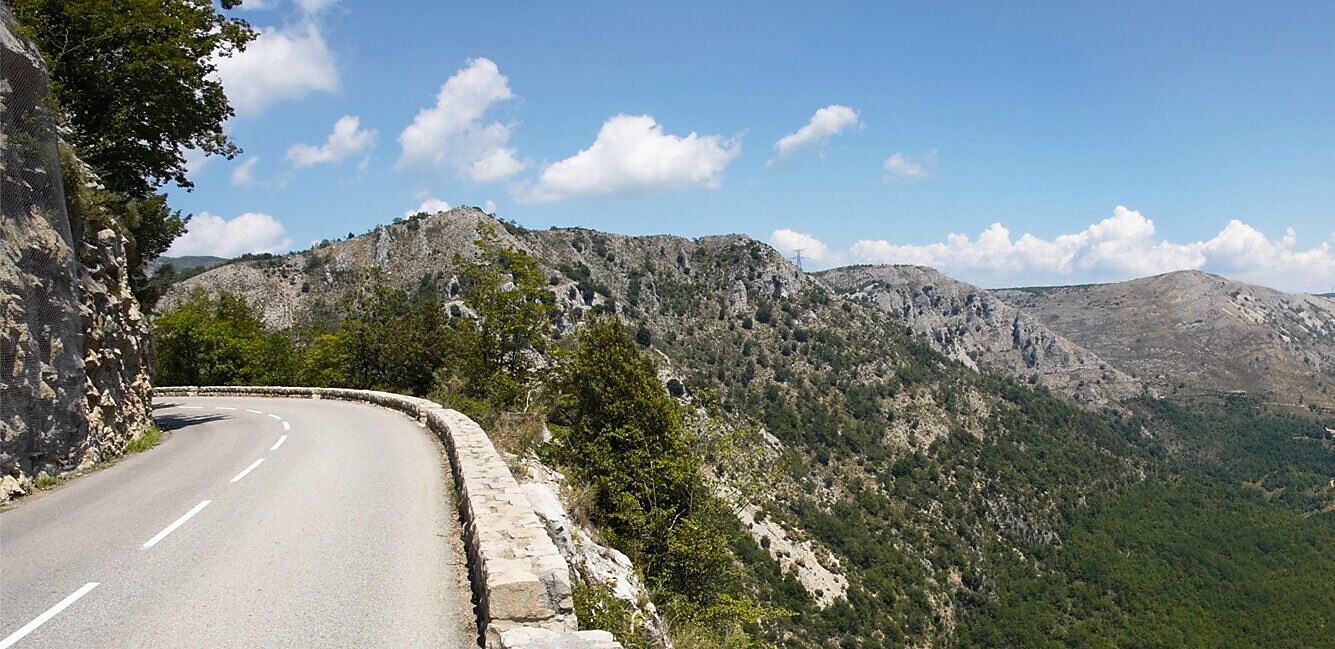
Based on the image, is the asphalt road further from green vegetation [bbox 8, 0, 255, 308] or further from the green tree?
the green tree

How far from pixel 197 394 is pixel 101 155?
747 inches

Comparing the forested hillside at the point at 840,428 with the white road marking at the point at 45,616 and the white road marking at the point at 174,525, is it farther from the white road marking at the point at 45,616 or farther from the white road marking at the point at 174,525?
the white road marking at the point at 45,616

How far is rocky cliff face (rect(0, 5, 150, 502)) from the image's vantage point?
11227 millimetres

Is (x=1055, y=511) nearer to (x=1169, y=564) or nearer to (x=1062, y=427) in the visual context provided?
(x=1169, y=564)

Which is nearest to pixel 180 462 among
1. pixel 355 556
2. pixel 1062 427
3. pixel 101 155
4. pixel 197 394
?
pixel 355 556

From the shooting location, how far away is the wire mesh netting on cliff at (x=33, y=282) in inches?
441

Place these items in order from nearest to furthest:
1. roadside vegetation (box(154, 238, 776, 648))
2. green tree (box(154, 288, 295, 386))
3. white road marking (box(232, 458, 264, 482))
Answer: white road marking (box(232, 458, 264, 482))
roadside vegetation (box(154, 238, 776, 648))
green tree (box(154, 288, 295, 386))

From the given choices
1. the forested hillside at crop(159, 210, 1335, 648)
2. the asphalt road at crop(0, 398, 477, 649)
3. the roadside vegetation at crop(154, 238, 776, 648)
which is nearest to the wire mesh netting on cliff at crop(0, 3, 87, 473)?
the asphalt road at crop(0, 398, 477, 649)

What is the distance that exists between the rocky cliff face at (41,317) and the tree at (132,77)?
4.94 m

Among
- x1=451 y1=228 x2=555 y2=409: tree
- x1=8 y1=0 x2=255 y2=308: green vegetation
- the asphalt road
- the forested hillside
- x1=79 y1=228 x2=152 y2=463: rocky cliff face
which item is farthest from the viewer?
the forested hillside

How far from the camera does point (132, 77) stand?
19.1 metres

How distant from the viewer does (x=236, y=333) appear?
5056cm

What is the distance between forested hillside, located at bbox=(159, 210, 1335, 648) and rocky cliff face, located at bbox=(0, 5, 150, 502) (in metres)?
14.7

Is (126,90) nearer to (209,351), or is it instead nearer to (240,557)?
(240,557)
